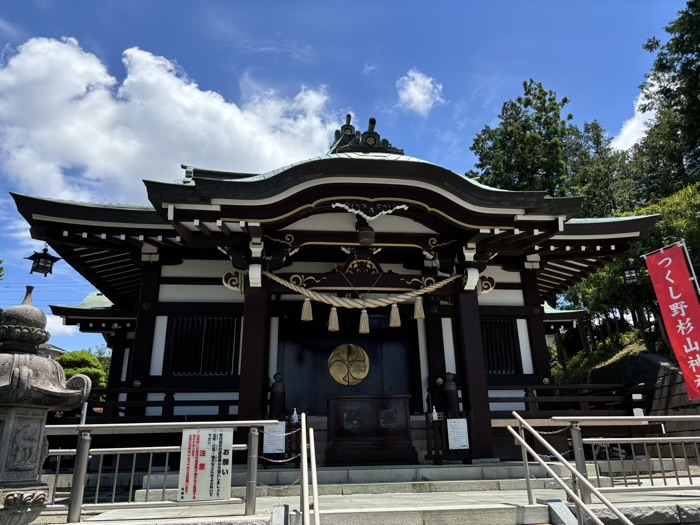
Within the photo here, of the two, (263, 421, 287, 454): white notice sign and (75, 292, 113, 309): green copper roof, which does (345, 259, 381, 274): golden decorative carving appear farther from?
(75, 292, 113, 309): green copper roof

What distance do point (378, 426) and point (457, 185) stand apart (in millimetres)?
4362

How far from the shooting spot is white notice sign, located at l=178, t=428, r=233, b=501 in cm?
432

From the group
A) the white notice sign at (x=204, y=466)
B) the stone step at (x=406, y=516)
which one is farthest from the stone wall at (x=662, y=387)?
the white notice sign at (x=204, y=466)

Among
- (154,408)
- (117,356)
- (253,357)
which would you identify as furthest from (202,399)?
(117,356)

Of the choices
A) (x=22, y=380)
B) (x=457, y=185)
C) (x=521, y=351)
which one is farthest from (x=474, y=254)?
(x=22, y=380)

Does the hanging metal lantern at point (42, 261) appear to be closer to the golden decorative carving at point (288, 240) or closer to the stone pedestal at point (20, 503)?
the golden decorative carving at point (288, 240)

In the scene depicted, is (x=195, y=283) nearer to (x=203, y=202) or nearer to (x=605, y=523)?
(x=203, y=202)

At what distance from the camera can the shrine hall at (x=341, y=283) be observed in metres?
8.01

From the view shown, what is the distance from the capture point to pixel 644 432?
371 inches

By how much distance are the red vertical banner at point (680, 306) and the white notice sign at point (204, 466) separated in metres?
9.12

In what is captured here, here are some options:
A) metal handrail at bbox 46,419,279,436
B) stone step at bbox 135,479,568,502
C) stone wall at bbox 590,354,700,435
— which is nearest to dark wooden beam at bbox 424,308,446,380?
stone step at bbox 135,479,568,502

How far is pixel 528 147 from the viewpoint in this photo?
87.6 ft

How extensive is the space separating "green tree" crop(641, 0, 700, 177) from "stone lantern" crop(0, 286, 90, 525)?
26.8 metres

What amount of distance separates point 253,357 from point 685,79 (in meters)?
24.4
